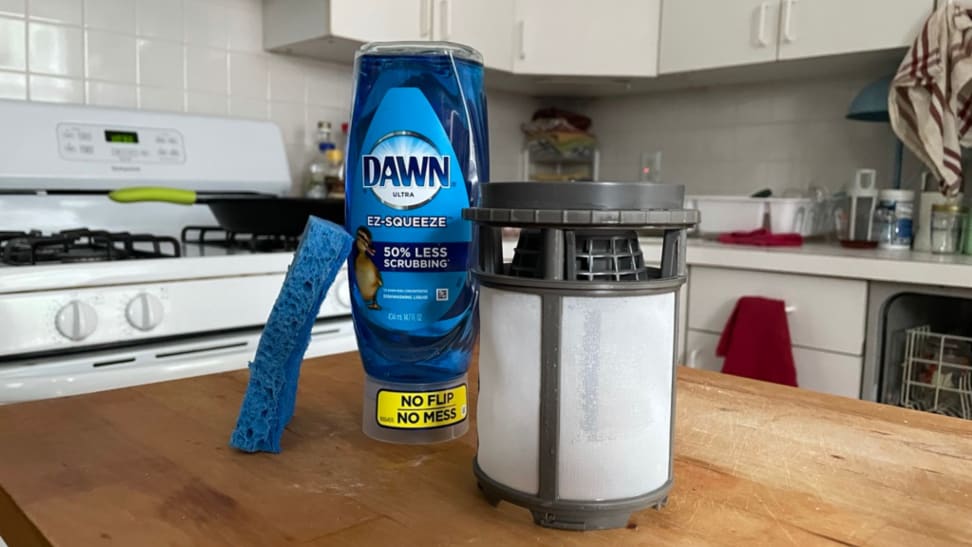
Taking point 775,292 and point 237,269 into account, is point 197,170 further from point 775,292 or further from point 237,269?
point 775,292

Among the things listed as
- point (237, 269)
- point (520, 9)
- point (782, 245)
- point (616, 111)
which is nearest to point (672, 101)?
point (616, 111)

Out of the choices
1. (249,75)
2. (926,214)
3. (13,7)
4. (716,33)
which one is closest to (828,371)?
(926,214)

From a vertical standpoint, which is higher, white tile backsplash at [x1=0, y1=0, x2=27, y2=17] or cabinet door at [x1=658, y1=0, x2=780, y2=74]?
cabinet door at [x1=658, y1=0, x2=780, y2=74]

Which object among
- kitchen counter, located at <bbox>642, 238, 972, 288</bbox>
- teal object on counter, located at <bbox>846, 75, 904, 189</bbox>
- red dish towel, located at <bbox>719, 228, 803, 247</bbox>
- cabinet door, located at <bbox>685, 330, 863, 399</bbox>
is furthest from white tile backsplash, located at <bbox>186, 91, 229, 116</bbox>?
teal object on counter, located at <bbox>846, 75, 904, 189</bbox>

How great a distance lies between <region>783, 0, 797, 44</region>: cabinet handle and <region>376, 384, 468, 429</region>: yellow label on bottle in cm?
193

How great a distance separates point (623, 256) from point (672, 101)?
2.46 meters

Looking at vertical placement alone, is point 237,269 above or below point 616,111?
below

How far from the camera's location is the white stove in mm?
1183

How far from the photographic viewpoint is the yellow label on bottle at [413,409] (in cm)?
52

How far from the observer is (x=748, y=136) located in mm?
2543

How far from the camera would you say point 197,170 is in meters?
1.82

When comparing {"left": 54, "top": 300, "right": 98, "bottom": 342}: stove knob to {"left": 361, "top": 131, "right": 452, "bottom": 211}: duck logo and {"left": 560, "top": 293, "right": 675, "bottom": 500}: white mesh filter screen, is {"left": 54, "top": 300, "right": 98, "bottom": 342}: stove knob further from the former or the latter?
{"left": 560, "top": 293, "right": 675, "bottom": 500}: white mesh filter screen

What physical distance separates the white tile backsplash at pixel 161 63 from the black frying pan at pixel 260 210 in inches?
21.3

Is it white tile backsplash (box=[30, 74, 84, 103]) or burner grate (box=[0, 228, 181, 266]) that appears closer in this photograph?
burner grate (box=[0, 228, 181, 266])
